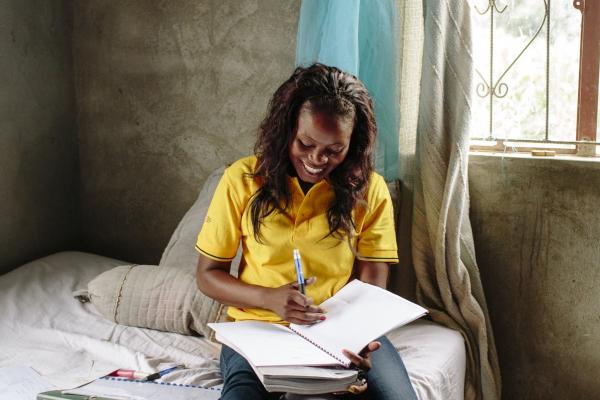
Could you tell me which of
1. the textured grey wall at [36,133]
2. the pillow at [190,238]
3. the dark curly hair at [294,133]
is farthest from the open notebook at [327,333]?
the textured grey wall at [36,133]

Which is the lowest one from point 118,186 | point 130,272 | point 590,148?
point 130,272

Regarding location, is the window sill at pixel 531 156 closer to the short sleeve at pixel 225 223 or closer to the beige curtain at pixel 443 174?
the beige curtain at pixel 443 174

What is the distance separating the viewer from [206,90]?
2.90 meters

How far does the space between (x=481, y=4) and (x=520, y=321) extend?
105cm

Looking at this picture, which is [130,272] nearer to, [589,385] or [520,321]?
[520,321]

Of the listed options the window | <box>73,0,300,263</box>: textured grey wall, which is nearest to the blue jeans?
the window

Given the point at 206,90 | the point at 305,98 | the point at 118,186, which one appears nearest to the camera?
the point at 305,98

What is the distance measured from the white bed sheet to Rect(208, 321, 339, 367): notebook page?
1.09 ft

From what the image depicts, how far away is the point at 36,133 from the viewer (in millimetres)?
3023

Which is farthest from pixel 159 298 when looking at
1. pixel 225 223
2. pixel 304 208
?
pixel 304 208

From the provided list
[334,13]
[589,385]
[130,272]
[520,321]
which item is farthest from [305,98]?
[589,385]

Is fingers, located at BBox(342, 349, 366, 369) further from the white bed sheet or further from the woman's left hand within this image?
the white bed sheet

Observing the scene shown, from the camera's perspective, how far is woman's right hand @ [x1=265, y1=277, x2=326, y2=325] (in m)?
1.56

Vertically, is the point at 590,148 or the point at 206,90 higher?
the point at 206,90
